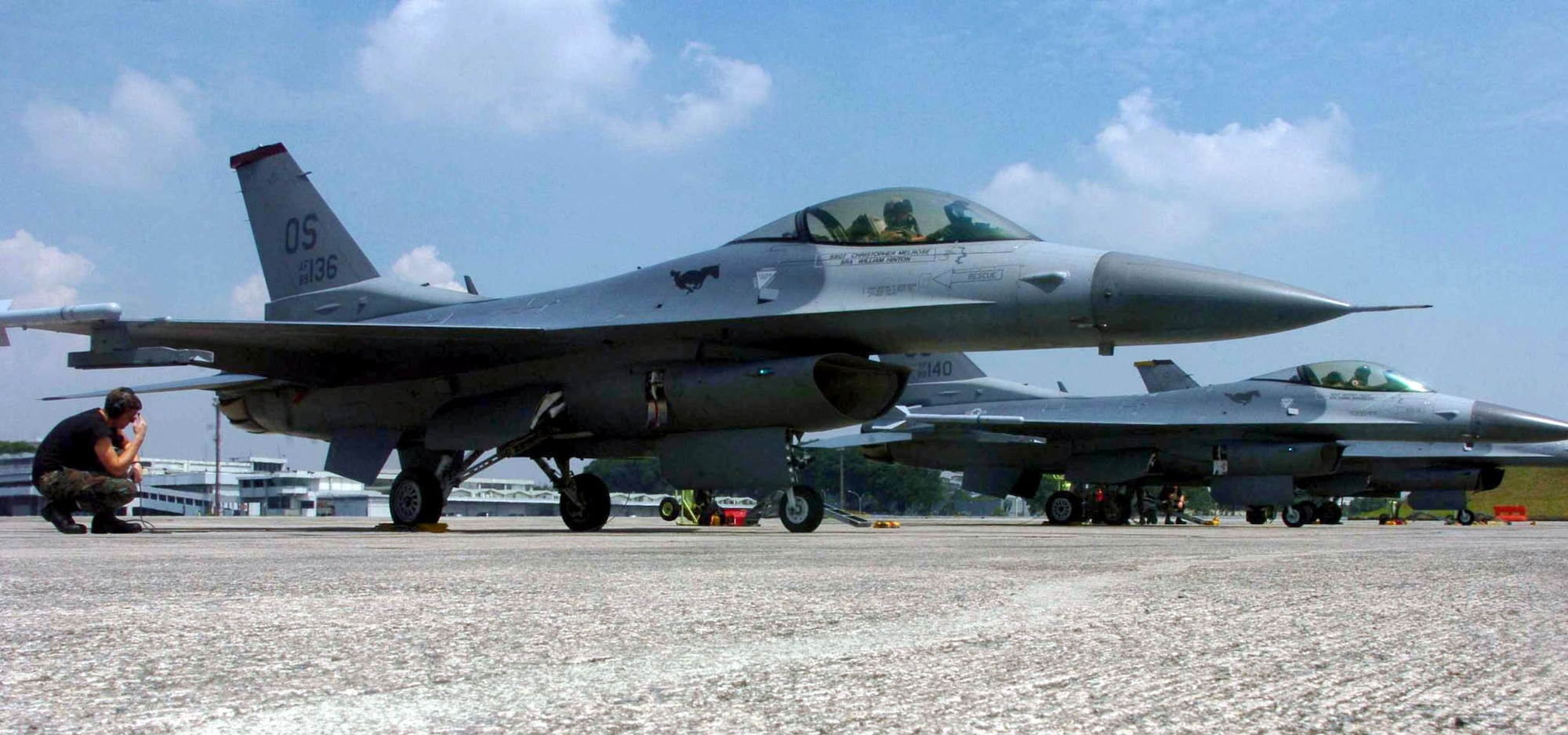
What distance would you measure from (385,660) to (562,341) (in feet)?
27.4

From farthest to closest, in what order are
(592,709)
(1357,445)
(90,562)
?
(1357,445), (90,562), (592,709)

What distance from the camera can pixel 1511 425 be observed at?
19.4 meters

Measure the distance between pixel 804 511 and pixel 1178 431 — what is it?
44.8ft

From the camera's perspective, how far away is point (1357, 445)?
1049 inches

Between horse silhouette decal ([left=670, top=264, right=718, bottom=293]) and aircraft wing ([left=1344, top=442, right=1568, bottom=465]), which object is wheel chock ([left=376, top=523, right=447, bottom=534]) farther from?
aircraft wing ([left=1344, top=442, right=1568, bottom=465])

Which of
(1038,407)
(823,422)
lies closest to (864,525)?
(823,422)

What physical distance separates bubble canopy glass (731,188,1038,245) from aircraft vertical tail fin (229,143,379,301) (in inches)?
215

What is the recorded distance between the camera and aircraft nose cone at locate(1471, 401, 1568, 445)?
19.2 metres

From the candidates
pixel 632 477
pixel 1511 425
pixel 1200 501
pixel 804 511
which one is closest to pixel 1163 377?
pixel 1511 425

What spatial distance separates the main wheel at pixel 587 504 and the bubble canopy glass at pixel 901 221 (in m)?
2.94

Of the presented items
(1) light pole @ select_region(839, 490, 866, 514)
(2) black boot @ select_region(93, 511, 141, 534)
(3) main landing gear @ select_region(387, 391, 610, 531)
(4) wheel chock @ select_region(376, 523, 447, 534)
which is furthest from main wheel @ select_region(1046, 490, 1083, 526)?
(1) light pole @ select_region(839, 490, 866, 514)

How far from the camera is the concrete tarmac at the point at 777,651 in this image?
138 cm

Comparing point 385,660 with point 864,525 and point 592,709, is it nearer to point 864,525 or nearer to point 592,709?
point 592,709

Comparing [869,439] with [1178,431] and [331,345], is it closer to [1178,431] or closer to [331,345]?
[1178,431]
